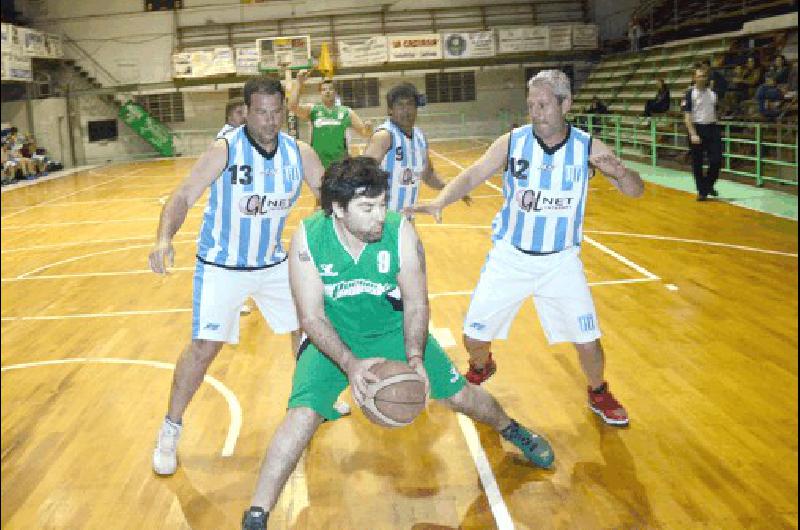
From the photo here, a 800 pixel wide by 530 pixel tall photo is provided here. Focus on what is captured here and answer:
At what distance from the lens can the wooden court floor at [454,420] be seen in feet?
12.7

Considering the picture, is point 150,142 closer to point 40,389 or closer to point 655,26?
point 655,26

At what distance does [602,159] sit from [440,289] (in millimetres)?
4082

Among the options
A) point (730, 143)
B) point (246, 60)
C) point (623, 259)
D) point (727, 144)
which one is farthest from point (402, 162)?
point (246, 60)

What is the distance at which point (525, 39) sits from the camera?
98.3 feet

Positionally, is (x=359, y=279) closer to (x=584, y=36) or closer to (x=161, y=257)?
(x=161, y=257)

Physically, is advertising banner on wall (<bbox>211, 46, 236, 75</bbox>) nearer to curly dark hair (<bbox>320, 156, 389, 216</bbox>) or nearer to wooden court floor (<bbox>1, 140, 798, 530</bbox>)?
wooden court floor (<bbox>1, 140, 798, 530</bbox>)

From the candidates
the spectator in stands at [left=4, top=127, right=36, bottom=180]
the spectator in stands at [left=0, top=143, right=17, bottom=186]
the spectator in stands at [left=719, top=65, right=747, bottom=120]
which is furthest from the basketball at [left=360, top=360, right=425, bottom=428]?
the spectator in stands at [left=4, top=127, right=36, bottom=180]

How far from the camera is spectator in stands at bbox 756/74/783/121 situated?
14.6m

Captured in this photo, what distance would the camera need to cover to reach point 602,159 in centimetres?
437

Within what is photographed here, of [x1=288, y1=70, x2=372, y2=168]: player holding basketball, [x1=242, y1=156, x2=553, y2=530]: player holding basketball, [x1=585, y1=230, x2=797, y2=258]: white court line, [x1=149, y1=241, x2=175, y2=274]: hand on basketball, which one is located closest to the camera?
[x1=242, y1=156, x2=553, y2=530]: player holding basketball

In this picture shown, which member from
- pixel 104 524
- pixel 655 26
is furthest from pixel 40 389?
pixel 655 26

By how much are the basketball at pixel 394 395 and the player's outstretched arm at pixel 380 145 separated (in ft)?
10.3

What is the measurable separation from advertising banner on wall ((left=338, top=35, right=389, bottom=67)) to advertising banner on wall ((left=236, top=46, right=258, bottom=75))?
121 inches

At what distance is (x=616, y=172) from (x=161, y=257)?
2.34m
